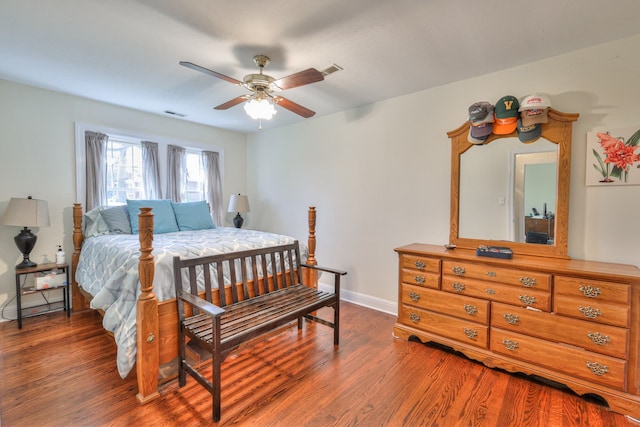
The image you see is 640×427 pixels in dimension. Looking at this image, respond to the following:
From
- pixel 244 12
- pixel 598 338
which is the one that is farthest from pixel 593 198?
pixel 244 12

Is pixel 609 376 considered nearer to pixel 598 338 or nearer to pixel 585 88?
pixel 598 338

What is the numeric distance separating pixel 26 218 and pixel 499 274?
4280 millimetres

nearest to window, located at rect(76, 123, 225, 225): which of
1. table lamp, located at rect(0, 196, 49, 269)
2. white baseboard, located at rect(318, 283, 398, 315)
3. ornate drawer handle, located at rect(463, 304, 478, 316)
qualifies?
table lamp, located at rect(0, 196, 49, 269)

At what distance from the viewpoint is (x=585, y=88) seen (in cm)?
225

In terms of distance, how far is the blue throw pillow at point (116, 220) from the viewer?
10.6ft

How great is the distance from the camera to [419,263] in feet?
8.56

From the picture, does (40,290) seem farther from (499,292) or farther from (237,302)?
(499,292)

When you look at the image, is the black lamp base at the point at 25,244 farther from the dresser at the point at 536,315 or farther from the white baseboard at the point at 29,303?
the dresser at the point at 536,315

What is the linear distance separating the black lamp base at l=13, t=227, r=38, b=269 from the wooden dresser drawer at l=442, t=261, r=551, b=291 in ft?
13.2

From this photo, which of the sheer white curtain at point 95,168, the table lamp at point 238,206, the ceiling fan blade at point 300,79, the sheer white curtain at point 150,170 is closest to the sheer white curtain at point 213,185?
the table lamp at point 238,206

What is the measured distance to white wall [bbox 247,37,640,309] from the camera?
2.17m

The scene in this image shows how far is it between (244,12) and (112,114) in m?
2.85

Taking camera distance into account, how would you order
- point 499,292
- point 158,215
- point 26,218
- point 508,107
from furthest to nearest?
1. point 158,215
2. point 26,218
3. point 508,107
4. point 499,292

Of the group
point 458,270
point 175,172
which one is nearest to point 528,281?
point 458,270
